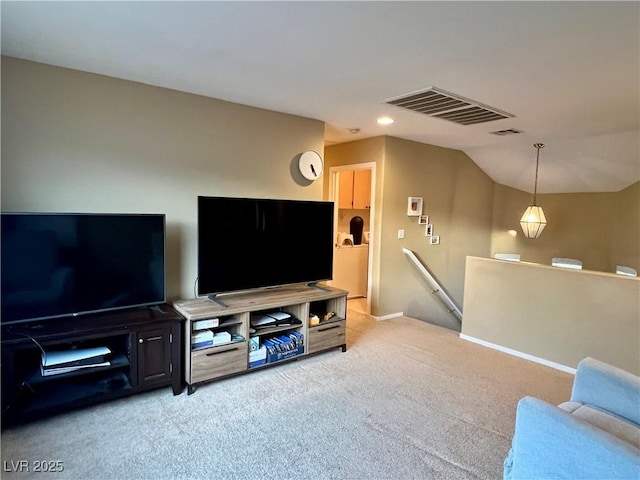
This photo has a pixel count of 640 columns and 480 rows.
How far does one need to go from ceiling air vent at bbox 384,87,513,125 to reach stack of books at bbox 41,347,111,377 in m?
2.90

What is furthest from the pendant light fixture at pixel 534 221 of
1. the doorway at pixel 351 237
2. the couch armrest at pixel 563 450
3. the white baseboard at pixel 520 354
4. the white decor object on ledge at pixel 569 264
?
the couch armrest at pixel 563 450

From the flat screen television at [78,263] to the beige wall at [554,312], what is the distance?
3191 millimetres

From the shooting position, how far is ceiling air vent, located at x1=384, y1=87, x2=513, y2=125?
9.84 feet

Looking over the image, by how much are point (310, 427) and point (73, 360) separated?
62.0 inches

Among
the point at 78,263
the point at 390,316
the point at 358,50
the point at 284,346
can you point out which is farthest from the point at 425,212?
the point at 78,263

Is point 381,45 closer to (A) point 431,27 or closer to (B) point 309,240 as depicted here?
(A) point 431,27

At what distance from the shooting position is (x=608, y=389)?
1.87m

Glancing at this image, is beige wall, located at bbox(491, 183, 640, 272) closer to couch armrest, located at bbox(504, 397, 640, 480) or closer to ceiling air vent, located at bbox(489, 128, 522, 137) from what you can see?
ceiling air vent, located at bbox(489, 128, 522, 137)

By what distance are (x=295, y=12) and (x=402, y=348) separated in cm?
310

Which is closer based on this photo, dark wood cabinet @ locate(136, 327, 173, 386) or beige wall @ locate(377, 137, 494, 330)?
dark wood cabinet @ locate(136, 327, 173, 386)

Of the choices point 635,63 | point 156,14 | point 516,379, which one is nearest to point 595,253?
point 516,379

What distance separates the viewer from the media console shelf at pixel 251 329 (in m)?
2.80

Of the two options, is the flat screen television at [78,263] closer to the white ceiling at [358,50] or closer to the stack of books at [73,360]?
the stack of books at [73,360]

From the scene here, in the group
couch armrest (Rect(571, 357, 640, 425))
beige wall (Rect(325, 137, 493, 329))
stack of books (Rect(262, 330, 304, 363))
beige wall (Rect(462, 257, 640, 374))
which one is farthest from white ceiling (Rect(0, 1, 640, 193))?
stack of books (Rect(262, 330, 304, 363))
